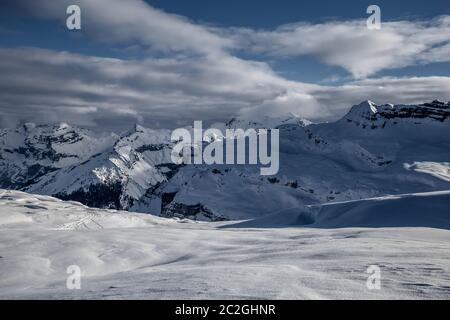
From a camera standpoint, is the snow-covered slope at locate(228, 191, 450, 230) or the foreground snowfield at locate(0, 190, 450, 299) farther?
the snow-covered slope at locate(228, 191, 450, 230)

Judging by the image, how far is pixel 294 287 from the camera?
9.26 metres

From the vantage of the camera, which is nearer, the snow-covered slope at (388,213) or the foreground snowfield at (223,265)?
the foreground snowfield at (223,265)

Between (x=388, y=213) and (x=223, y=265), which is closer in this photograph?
(x=223, y=265)

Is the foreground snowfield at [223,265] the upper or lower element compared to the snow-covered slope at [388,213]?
upper

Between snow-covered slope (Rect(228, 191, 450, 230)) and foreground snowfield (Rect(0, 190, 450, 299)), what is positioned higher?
foreground snowfield (Rect(0, 190, 450, 299))

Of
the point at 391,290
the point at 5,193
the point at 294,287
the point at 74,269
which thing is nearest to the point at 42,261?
the point at 74,269

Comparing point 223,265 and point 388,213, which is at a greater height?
point 223,265

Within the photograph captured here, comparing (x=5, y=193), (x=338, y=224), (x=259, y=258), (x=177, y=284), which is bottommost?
(x=5, y=193)

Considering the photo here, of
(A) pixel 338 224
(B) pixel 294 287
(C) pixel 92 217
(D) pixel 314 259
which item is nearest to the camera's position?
(B) pixel 294 287

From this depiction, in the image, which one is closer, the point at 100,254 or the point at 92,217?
the point at 100,254

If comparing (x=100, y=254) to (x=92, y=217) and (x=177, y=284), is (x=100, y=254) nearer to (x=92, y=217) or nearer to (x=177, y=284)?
(x=177, y=284)
